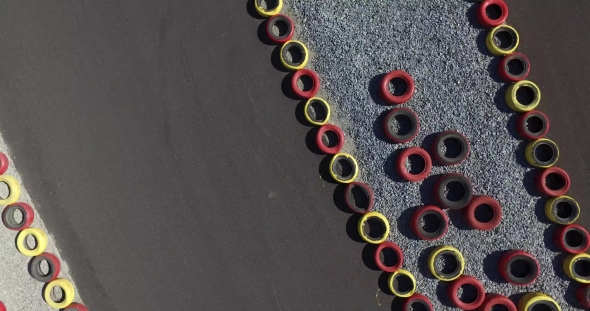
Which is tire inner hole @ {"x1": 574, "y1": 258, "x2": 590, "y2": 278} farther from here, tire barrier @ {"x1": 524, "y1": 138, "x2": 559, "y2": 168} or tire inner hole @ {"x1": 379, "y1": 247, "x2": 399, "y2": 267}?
tire inner hole @ {"x1": 379, "y1": 247, "x2": 399, "y2": 267}

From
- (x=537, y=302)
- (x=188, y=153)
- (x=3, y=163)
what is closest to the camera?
(x=537, y=302)

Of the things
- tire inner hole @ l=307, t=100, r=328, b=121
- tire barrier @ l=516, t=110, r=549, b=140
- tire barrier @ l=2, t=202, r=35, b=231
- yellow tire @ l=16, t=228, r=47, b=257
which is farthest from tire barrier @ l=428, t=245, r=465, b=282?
tire barrier @ l=2, t=202, r=35, b=231

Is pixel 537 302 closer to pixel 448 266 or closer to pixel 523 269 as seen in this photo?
pixel 523 269

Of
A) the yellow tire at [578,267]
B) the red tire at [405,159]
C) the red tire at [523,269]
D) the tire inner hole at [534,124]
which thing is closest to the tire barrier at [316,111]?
the red tire at [405,159]

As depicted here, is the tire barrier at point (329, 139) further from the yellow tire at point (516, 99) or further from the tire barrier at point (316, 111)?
the yellow tire at point (516, 99)

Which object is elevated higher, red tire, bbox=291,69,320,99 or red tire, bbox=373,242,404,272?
red tire, bbox=291,69,320,99

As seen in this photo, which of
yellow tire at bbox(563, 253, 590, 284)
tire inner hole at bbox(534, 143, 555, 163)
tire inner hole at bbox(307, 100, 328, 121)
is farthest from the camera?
tire inner hole at bbox(307, 100, 328, 121)

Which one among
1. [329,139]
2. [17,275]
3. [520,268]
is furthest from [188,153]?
[520,268]
